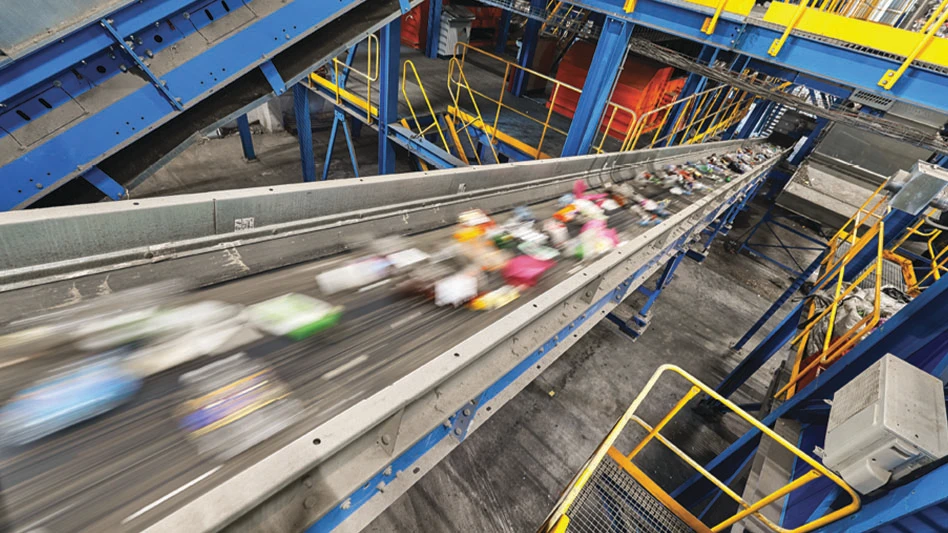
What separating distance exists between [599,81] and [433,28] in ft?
18.8

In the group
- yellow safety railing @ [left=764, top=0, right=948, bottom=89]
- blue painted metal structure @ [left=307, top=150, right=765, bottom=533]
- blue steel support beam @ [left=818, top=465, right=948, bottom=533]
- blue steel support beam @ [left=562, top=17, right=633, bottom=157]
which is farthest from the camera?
blue steel support beam @ [left=562, top=17, right=633, bottom=157]

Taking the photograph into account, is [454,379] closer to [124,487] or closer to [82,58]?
[124,487]

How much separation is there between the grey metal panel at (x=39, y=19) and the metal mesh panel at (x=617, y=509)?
4065mm

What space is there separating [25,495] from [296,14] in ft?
11.2

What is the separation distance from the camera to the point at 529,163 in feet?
10.6

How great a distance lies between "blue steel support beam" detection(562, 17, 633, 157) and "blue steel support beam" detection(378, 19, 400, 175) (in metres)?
2.40

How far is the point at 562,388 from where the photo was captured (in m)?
4.74

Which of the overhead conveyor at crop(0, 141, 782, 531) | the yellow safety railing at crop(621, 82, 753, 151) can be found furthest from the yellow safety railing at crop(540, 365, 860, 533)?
the yellow safety railing at crop(621, 82, 753, 151)

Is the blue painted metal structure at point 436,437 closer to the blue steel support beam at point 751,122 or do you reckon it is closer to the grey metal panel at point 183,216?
the grey metal panel at point 183,216

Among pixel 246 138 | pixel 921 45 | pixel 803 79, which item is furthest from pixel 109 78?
pixel 803 79

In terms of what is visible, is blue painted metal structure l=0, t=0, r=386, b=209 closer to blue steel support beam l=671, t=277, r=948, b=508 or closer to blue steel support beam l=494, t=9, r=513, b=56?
blue steel support beam l=671, t=277, r=948, b=508

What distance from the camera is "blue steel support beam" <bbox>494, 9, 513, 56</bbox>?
9547 millimetres

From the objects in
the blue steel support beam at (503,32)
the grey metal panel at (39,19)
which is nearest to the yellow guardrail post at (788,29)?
the grey metal panel at (39,19)

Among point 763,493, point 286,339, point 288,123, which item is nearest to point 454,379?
point 286,339
